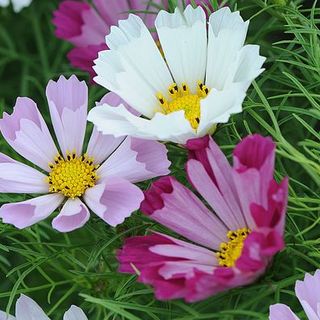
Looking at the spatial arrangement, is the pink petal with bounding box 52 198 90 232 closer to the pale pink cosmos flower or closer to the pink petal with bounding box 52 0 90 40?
the pale pink cosmos flower

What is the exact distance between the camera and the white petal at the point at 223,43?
69cm

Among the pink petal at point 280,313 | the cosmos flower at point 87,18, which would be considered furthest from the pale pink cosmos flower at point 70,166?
the cosmos flower at point 87,18

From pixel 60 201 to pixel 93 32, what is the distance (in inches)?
15.9

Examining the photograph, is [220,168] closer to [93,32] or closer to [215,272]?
[215,272]

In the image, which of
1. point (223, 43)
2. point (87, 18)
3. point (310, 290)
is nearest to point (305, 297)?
point (310, 290)

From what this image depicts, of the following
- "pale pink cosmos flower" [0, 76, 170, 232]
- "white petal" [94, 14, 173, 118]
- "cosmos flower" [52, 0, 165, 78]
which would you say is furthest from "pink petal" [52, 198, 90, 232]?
"cosmos flower" [52, 0, 165, 78]

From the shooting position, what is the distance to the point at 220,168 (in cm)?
65

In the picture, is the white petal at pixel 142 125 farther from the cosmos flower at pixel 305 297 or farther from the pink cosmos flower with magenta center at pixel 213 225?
the cosmos flower at pixel 305 297

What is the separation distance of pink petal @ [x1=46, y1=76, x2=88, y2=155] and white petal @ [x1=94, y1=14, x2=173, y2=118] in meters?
0.03

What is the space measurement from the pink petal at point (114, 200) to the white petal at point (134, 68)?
0.25 ft

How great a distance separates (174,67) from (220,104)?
0.38 feet

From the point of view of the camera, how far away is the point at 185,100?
28.6 inches

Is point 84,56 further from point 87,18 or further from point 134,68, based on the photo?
point 134,68

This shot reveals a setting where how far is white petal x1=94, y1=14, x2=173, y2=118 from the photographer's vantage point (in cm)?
70
